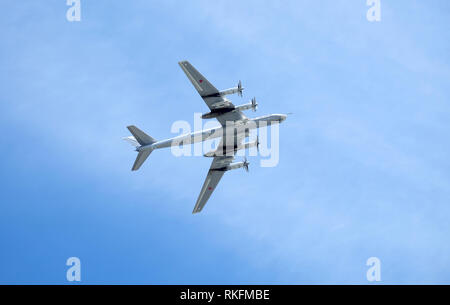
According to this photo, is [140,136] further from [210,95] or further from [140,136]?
[210,95]

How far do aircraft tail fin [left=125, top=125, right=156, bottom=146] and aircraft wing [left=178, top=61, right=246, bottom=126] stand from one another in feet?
31.0

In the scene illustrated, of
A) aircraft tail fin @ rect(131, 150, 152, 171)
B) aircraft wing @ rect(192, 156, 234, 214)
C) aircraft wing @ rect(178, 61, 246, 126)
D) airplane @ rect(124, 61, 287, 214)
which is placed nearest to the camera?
aircraft wing @ rect(178, 61, 246, 126)

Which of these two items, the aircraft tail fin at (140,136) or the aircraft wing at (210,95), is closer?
the aircraft wing at (210,95)

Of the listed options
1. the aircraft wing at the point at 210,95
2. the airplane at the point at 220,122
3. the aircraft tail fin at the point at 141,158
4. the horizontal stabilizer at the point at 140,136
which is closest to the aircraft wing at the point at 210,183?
the airplane at the point at 220,122

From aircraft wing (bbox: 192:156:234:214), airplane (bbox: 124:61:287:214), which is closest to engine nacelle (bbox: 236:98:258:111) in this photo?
airplane (bbox: 124:61:287:214)

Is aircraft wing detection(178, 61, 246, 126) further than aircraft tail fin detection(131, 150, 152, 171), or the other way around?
aircraft tail fin detection(131, 150, 152, 171)

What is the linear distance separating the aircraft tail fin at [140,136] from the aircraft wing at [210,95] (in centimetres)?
944

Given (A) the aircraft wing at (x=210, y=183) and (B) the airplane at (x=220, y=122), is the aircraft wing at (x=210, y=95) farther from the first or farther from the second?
(A) the aircraft wing at (x=210, y=183)

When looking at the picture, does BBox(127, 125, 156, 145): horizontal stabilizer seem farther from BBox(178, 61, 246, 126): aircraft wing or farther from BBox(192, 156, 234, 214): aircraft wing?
BBox(192, 156, 234, 214): aircraft wing

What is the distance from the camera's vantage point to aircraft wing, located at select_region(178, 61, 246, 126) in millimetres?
82562

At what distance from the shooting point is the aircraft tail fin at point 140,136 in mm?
85625

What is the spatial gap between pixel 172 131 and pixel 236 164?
12.7 meters
